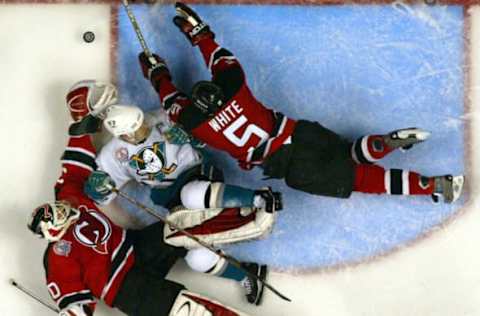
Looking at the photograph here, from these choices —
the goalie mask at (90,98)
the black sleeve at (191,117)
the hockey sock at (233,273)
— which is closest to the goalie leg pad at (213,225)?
the hockey sock at (233,273)

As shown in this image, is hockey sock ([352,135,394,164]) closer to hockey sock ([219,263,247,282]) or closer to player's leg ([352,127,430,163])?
player's leg ([352,127,430,163])

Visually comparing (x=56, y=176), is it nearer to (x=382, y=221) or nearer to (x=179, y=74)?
(x=179, y=74)

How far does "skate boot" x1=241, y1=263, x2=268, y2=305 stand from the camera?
2.30 metres

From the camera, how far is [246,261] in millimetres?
2338

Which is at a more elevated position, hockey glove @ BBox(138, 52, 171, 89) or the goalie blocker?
hockey glove @ BBox(138, 52, 171, 89)

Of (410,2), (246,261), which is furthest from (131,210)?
(410,2)

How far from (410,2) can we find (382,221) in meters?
0.65

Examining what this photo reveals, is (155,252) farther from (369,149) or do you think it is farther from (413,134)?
(413,134)

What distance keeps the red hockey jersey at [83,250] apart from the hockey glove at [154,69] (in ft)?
0.83

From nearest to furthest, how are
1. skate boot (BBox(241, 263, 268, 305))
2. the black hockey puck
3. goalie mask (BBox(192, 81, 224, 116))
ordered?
goalie mask (BBox(192, 81, 224, 116))
skate boot (BBox(241, 263, 268, 305))
the black hockey puck

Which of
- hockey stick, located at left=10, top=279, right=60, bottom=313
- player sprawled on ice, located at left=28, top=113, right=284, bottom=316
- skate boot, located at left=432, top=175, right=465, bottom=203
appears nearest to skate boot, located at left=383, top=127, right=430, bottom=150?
skate boot, located at left=432, top=175, right=465, bottom=203

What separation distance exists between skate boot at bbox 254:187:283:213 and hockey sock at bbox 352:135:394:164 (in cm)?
26

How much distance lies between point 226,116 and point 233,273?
503mm

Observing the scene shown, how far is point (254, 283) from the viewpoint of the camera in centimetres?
230
